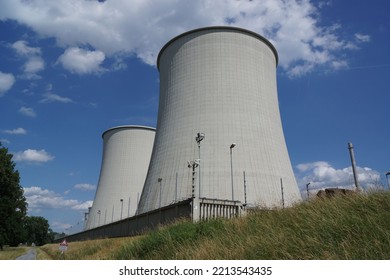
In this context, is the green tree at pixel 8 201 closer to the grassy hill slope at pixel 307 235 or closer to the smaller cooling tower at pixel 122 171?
the smaller cooling tower at pixel 122 171

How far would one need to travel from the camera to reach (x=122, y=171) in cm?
2680

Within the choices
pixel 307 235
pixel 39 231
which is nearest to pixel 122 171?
pixel 307 235

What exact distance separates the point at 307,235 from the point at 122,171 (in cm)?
2381

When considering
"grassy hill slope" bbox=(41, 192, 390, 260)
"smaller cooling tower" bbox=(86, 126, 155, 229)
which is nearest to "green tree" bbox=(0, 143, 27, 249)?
"smaller cooling tower" bbox=(86, 126, 155, 229)

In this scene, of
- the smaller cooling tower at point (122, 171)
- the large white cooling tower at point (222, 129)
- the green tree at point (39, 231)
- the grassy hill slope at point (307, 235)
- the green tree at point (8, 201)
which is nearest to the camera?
the grassy hill slope at point (307, 235)

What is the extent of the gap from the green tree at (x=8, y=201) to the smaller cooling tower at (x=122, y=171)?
21.1ft

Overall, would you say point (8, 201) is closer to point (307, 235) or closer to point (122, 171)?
point (122, 171)

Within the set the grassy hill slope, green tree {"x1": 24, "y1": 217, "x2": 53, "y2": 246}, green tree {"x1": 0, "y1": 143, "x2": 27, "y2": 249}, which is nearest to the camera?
the grassy hill slope

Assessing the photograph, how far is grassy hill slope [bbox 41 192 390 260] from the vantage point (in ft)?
11.5

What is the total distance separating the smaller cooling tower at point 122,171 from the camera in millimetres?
26809

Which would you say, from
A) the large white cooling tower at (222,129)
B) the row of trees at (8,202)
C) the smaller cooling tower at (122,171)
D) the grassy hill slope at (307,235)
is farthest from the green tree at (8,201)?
the grassy hill slope at (307,235)

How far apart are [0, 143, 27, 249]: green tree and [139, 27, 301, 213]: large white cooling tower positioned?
842 centimetres

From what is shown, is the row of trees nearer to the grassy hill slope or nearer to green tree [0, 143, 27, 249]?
green tree [0, 143, 27, 249]
